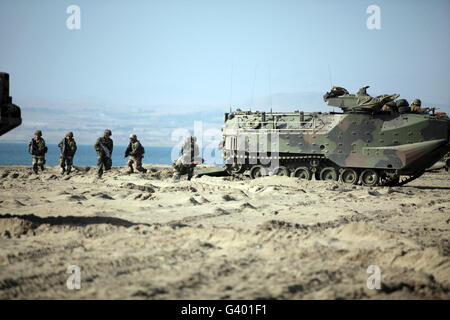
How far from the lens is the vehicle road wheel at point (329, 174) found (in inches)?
707

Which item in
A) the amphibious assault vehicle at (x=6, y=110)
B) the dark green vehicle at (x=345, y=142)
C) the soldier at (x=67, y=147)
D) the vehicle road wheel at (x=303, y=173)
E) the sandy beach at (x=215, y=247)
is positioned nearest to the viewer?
the sandy beach at (x=215, y=247)

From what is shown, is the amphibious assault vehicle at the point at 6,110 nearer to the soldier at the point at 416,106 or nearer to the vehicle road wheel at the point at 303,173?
the vehicle road wheel at the point at 303,173

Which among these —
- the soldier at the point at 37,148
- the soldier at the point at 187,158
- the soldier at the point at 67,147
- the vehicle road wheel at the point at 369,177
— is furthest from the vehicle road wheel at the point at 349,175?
the soldier at the point at 37,148

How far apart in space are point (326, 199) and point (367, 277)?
7316mm

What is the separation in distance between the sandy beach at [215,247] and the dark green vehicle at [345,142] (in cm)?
456

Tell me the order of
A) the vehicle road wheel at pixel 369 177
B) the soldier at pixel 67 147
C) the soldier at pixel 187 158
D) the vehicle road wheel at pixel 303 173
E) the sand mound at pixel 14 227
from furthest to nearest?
the soldier at pixel 67 147 → the vehicle road wheel at pixel 303 173 → the vehicle road wheel at pixel 369 177 → the soldier at pixel 187 158 → the sand mound at pixel 14 227

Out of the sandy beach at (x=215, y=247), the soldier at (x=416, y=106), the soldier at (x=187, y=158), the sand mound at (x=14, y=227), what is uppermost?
the soldier at (x=416, y=106)

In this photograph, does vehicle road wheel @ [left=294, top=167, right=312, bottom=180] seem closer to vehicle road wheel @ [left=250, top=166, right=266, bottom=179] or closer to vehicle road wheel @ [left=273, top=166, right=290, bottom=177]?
vehicle road wheel @ [left=273, top=166, right=290, bottom=177]

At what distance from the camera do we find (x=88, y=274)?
560 centimetres

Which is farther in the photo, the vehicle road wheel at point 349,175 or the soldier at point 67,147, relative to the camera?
the soldier at point 67,147

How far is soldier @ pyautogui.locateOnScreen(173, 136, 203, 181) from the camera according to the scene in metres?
17.2

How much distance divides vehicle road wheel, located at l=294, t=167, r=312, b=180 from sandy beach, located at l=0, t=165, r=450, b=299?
586cm
